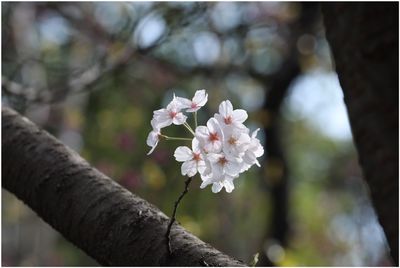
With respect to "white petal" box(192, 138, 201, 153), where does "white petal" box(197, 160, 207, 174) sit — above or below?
below

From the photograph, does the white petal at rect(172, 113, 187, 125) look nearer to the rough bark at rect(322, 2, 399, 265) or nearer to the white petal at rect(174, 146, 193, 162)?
the white petal at rect(174, 146, 193, 162)

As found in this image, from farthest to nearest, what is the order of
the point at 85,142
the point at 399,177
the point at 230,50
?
the point at 85,142
the point at 230,50
the point at 399,177

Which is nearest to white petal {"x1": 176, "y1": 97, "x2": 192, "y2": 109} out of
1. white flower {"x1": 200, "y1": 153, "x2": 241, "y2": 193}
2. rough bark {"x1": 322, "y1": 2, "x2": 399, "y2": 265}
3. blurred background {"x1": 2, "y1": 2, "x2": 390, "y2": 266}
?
white flower {"x1": 200, "y1": 153, "x2": 241, "y2": 193}

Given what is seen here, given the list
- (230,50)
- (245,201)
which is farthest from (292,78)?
(245,201)

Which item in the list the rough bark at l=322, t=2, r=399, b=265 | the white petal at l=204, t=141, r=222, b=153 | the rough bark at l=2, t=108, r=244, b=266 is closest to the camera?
the rough bark at l=322, t=2, r=399, b=265

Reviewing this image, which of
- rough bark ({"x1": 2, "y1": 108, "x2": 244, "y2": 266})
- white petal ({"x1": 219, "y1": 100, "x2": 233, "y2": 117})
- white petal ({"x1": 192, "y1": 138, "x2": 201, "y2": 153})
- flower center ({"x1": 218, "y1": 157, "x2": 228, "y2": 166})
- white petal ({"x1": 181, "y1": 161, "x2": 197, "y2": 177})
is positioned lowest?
rough bark ({"x1": 2, "y1": 108, "x2": 244, "y2": 266})

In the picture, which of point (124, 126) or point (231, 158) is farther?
point (124, 126)

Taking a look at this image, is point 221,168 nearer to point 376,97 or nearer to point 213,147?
point 213,147

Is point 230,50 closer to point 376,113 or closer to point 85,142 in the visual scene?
point 85,142
